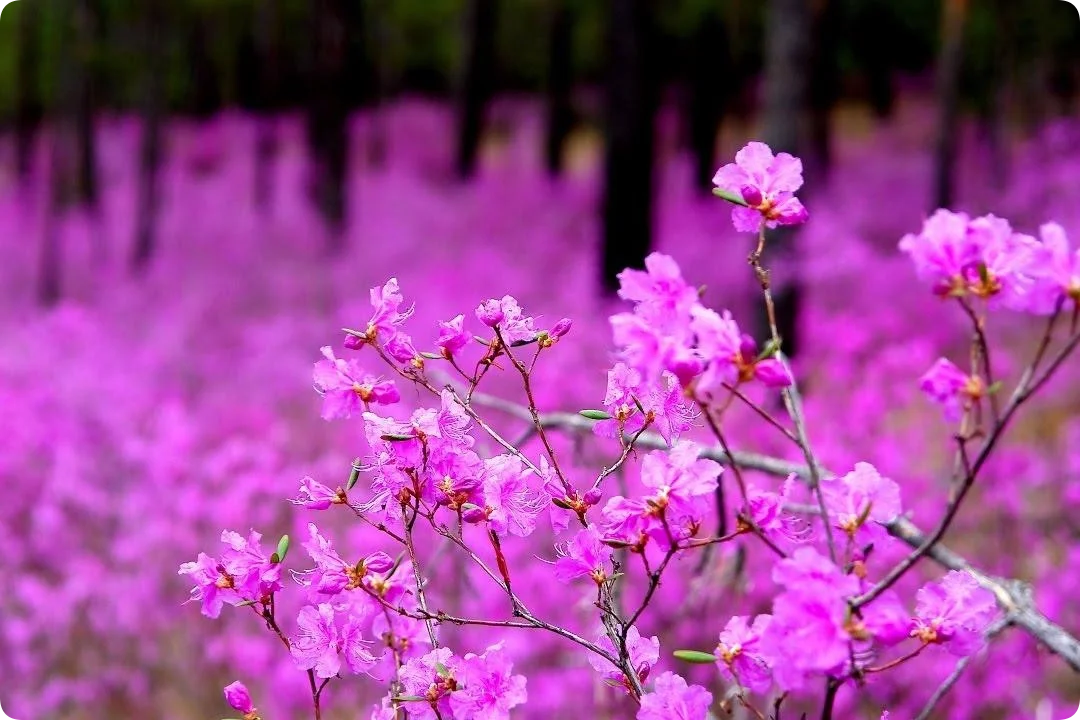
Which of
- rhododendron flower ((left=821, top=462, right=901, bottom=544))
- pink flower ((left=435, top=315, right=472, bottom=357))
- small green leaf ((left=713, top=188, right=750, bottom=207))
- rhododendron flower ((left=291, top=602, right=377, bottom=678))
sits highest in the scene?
small green leaf ((left=713, top=188, right=750, bottom=207))

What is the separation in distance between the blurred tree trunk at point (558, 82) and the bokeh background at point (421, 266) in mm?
49

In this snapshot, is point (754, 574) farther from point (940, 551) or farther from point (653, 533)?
point (653, 533)

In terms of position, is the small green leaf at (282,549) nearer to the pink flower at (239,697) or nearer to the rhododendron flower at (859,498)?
the pink flower at (239,697)

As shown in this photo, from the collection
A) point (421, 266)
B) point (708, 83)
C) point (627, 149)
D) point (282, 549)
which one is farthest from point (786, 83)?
point (708, 83)

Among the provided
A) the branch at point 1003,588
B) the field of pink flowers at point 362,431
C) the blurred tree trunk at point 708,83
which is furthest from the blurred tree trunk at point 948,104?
the branch at point 1003,588

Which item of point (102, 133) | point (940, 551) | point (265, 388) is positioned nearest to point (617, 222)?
point (265, 388)

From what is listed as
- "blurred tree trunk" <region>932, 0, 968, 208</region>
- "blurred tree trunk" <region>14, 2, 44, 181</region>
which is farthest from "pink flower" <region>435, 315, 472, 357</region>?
Answer: "blurred tree trunk" <region>14, 2, 44, 181</region>

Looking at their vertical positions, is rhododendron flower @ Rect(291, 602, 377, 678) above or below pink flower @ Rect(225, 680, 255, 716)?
above

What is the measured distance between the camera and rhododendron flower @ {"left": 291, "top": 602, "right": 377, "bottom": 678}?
928 mm

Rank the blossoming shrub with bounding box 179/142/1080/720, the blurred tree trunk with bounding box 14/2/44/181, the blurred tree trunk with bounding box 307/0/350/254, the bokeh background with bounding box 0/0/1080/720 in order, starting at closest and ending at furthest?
the blossoming shrub with bounding box 179/142/1080/720, the bokeh background with bounding box 0/0/1080/720, the blurred tree trunk with bounding box 307/0/350/254, the blurred tree trunk with bounding box 14/2/44/181

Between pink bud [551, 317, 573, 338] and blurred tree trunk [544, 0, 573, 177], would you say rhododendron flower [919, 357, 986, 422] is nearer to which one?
pink bud [551, 317, 573, 338]

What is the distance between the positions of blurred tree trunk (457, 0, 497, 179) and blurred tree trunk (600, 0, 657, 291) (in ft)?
16.9

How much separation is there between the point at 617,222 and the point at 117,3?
1021 cm

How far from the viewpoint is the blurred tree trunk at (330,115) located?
342 inches
